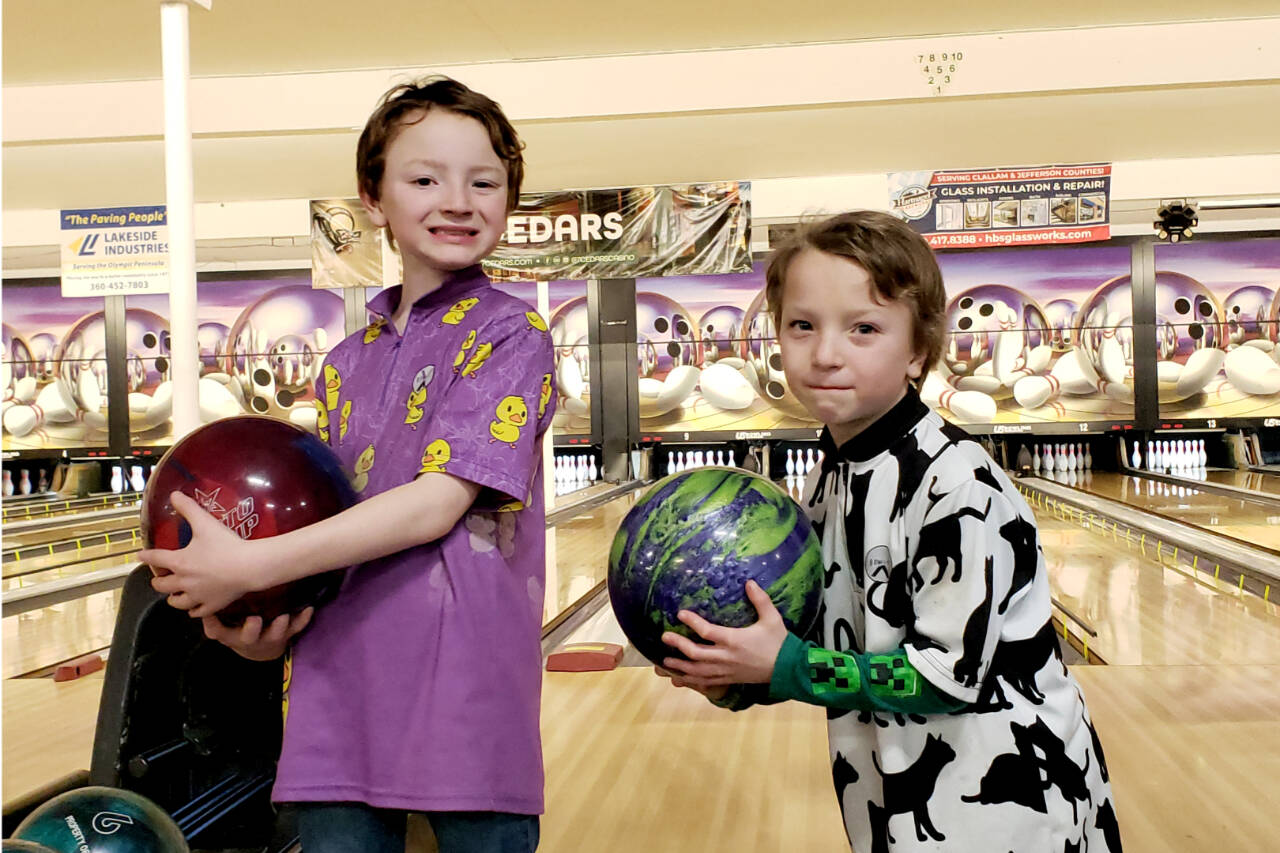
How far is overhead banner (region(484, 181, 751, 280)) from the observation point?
18.5 ft

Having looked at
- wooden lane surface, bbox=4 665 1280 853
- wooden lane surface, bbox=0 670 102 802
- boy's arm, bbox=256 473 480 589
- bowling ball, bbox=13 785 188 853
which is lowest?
wooden lane surface, bbox=4 665 1280 853

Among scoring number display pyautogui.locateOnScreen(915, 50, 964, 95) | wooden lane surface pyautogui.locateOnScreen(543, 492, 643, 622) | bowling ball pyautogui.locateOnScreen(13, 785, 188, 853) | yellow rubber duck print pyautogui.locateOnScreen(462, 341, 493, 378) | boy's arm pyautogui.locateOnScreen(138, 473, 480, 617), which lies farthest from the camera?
wooden lane surface pyautogui.locateOnScreen(543, 492, 643, 622)

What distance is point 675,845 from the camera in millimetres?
2061

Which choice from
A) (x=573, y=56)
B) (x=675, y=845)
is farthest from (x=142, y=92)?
(x=675, y=845)

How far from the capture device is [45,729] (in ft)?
9.05

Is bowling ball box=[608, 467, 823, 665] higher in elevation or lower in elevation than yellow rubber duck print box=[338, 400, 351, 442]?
lower

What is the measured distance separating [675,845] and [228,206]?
6.24m

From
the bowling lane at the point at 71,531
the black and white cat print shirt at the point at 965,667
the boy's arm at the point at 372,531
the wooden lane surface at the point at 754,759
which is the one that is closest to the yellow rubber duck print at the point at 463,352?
the boy's arm at the point at 372,531

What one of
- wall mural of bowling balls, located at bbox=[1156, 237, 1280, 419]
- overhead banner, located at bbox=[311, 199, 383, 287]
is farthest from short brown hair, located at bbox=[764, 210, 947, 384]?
wall mural of bowling balls, located at bbox=[1156, 237, 1280, 419]

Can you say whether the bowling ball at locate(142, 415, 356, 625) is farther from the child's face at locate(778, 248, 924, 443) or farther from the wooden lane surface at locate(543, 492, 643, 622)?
the wooden lane surface at locate(543, 492, 643, 622)

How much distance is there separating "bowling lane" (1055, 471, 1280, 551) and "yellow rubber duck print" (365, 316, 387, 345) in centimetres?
454

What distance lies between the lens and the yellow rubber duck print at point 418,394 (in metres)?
1.04

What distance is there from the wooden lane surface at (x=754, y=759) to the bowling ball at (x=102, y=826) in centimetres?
86

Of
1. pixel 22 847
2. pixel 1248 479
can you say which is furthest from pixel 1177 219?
pixel 22 847
